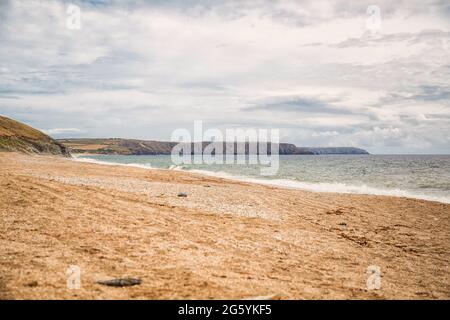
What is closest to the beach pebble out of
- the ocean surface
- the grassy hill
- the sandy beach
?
the sandy beach

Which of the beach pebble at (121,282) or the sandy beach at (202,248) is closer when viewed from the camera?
the beach pebble at (121,282)

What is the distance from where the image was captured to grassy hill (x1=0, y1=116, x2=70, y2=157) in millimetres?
77062

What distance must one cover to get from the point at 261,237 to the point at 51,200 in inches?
330

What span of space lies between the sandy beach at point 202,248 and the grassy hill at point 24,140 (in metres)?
68.4

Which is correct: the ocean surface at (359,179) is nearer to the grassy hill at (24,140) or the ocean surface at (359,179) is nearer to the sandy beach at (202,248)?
the sandy beach at (202,248)

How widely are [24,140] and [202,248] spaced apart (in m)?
91.8

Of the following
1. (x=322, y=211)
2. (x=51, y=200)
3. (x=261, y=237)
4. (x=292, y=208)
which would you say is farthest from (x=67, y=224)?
(x=322, y=211)

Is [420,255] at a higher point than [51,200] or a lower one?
lower

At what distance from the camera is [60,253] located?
8.58m

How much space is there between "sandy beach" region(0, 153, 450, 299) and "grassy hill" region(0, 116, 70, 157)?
68423mm

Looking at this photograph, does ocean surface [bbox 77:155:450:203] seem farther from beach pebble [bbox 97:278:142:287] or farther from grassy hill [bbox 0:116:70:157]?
grassy hill [bbox 0:116:70:157]

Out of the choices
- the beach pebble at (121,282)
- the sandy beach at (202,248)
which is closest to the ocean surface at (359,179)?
the sandy beach at (202,248)

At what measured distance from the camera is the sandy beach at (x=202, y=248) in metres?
7.09
